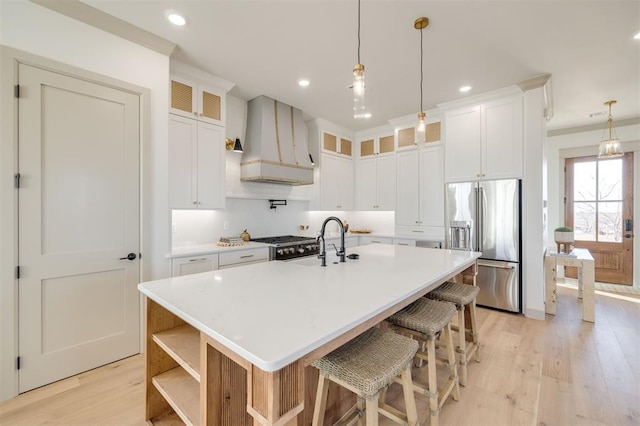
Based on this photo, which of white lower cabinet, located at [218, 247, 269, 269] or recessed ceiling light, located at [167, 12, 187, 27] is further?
white lower cabinet, located at [218, 247, 269, 269]

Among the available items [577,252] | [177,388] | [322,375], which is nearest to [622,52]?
[577,252]

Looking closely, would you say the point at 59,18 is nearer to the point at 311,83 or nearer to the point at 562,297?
the point at 311,83

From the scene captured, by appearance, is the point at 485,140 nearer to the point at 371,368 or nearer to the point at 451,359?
the point at 451,359

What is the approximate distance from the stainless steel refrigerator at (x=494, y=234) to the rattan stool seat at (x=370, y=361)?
2784 mm

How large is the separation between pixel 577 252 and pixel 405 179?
2540mm

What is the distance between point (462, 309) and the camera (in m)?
2.01

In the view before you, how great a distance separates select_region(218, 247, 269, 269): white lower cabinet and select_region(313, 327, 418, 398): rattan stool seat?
2098mm

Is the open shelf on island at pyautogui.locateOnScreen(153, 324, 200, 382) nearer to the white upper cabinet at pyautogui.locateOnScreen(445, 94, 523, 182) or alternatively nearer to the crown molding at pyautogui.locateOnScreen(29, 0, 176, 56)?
the crown molding at pyautogui.locateOnScreen(29, 0, 176, 56)

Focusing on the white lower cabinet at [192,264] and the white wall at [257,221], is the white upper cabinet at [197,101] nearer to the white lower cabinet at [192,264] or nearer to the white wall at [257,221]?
the white wall at [257,221]

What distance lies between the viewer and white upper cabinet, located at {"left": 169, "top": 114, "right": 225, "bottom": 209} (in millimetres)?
2852

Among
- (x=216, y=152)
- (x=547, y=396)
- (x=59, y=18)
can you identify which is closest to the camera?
(x=547, y=396)

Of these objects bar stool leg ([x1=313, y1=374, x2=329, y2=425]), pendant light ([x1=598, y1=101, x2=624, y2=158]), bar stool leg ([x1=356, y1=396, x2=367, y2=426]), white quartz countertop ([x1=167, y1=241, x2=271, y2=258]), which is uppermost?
pendant light ([x1=598, y1=101, x2=624, y2=158])

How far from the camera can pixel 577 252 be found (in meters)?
3.81

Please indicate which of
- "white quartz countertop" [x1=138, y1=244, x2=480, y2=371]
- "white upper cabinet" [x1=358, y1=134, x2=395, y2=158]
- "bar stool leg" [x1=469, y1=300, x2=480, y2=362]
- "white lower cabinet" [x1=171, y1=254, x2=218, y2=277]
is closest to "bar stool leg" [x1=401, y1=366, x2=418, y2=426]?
"white quartz countertop" [x1=138, y1=244, x2=480, y2=371]
